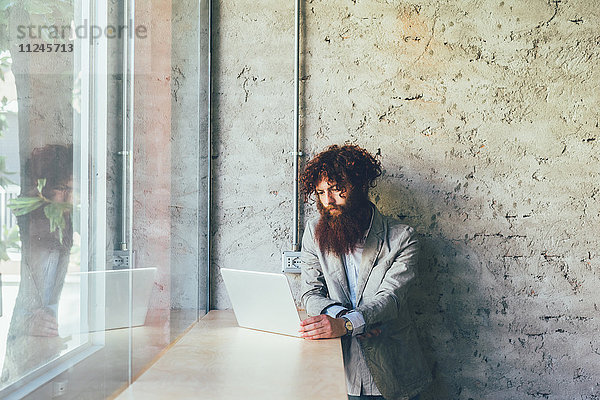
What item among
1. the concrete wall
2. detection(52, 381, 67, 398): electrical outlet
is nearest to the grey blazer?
the concrete wall

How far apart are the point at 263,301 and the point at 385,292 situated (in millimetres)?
544

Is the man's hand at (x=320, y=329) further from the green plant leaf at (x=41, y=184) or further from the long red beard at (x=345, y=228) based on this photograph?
the green plant leaf at (x=41, y=184)

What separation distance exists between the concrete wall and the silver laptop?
574 mm

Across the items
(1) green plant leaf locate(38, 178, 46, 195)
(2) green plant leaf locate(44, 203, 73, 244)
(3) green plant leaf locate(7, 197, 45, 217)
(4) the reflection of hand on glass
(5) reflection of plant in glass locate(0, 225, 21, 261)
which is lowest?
(4) the reflection of hand on glass

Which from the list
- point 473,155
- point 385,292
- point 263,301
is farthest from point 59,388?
point 473,155

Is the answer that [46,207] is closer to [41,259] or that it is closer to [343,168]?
[41,259]

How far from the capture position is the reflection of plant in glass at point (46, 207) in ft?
3.21

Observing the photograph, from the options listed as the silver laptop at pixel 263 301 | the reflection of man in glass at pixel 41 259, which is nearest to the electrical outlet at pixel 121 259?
the reflection of man in glass at pixel 41 259

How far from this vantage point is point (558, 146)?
284 centimetres

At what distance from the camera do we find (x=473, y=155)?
286cm

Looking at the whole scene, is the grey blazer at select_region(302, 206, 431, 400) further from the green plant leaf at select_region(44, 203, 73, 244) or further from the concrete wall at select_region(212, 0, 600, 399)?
the green plant leaf at select_region(44, 203, 73, 244)

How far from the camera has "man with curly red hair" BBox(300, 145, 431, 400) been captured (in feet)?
8.18

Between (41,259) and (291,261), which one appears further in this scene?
(291,261)

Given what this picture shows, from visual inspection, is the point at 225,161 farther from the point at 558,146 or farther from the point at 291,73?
the point at 558,146
